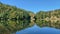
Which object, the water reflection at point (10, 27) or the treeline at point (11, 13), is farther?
the treeline at point (11, 13)

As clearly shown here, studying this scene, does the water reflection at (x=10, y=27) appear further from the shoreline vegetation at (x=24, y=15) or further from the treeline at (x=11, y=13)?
the treeline at (x=11, y=13)

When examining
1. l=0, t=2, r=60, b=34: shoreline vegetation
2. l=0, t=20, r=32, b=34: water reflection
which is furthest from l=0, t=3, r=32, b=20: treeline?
l=0, t=20, r=32, b=34: water reflection

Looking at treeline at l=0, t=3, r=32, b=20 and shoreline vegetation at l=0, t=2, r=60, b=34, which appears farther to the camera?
treeline at l=0, t=3, r=32, b=20

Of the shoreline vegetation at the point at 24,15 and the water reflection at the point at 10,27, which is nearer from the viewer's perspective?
the water reflection at the point at 10,27

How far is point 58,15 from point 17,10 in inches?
853

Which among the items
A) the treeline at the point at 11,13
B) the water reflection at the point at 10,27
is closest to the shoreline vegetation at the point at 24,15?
the treeline at the point at 11,13

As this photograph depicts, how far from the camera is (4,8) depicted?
116 meters

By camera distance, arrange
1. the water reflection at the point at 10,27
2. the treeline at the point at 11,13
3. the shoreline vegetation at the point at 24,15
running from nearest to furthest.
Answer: the water reflection at the point at 10,27
the shoreline vegetation at the point at 24,15
the treeline at the point at 11,13

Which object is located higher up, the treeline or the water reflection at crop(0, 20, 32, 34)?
the treeline

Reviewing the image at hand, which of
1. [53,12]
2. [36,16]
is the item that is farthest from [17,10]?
[53,12]

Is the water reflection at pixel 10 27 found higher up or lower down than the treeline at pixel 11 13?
lower down

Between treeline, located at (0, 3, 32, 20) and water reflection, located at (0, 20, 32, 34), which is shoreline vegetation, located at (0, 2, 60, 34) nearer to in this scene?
treeline, located at (0, 3, 32, 20)

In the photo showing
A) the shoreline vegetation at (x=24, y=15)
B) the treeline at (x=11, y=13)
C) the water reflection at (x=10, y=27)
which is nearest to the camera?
the water reflection at (x=10, y=27)

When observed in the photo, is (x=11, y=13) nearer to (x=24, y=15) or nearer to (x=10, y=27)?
(x=24, y=15)
